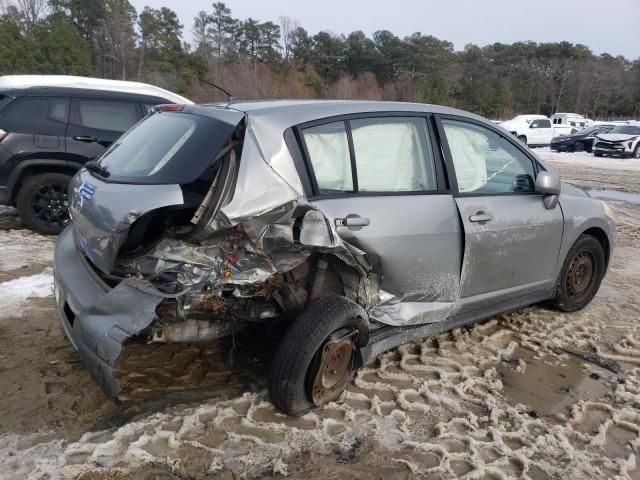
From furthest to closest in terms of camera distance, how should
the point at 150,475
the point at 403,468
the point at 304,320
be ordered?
1. the point at 304,320
2. the point at 403,468
3. the point at 150,475

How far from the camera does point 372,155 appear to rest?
3.15 metres

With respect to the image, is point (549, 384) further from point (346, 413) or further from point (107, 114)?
point (107, 114)

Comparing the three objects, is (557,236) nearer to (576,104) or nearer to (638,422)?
(638,422)

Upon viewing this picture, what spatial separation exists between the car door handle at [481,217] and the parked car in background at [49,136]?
4.92 meters

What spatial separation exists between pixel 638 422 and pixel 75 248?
3545 mm

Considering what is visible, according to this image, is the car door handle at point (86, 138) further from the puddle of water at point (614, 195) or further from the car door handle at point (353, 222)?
the puddle of water at point (614, 195)

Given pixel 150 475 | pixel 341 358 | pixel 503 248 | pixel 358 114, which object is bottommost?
pixel 150 475

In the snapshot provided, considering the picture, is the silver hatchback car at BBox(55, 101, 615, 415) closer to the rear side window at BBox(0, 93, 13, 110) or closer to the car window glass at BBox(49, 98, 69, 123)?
the car window glass at BBox(49, 98, 69, 123)

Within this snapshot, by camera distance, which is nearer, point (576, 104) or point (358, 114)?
point (358, 114)

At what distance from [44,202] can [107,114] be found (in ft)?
4.44

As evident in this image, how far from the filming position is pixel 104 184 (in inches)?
115

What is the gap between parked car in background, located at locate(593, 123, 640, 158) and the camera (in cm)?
2219

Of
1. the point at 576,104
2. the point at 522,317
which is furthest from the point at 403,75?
the point at 522,317

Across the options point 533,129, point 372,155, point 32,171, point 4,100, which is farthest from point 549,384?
point 533,129
